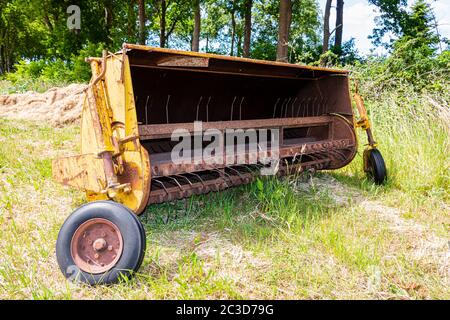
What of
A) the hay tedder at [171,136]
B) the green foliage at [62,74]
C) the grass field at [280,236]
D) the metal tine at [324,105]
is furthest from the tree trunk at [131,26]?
the metal tine at [324,105]

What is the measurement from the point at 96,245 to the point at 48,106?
24.4ft

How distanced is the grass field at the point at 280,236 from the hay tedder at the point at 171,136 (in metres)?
0.27

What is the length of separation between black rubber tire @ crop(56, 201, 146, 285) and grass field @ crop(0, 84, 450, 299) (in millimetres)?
77

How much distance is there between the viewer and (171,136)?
311 cm

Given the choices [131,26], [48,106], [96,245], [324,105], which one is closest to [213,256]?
[96,245]

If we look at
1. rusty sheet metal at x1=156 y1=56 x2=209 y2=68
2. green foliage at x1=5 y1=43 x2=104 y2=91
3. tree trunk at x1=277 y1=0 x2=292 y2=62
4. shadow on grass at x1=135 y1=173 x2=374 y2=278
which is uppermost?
tree trunk at x1=277 y1=0 x2=292 y2=62

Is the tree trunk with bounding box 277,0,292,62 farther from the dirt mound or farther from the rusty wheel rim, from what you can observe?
the rusty wheel rim

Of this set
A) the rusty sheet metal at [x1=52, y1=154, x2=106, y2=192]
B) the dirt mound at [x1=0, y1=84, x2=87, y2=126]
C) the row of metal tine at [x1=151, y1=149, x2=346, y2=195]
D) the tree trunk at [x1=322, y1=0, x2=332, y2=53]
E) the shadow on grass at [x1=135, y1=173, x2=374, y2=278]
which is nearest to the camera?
the rusty sheet metal at [x1=52, y1=154, x2=106, y2=192]

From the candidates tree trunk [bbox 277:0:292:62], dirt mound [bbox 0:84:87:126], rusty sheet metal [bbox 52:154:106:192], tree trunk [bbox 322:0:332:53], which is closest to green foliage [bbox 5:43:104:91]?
dirt mound [bbox 0:84:87:126]

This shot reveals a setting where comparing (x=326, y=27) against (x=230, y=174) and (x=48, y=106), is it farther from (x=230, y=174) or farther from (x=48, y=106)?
(x=230, y=174)

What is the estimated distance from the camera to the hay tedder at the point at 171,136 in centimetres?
246

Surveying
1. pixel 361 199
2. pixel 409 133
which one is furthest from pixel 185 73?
pixel 409 133

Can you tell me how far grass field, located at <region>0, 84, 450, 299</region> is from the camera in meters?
2.42
